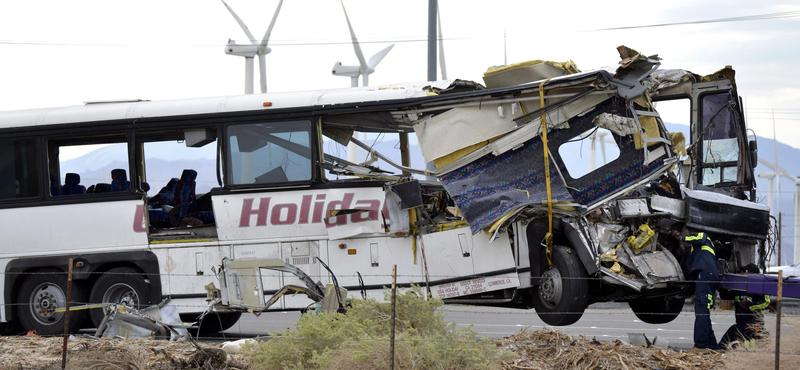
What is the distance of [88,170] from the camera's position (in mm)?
12391

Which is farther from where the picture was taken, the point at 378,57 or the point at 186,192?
the point at 378,57

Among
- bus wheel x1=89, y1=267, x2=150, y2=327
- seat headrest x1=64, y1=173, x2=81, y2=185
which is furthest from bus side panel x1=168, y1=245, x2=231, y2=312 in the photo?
seat headrest x1=64, y1=173, x2=81, y2=185

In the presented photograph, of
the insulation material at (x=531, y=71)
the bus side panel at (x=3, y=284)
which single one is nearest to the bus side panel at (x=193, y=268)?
the bus side panel at (x=3, y=284)

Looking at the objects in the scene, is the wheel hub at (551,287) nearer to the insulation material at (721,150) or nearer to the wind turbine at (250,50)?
the insulation material at (721,150)

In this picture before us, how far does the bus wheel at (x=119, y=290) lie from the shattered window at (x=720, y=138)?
740 cm

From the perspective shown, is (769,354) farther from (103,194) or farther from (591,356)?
(103,194)

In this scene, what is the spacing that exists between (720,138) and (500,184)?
3.11m

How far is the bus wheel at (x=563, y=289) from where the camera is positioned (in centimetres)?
978

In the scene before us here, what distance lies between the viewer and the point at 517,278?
10.1 meters

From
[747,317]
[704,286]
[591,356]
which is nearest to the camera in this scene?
[591,356]

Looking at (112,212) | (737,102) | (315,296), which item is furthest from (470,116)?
(112,212)

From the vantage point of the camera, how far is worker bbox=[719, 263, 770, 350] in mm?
9305

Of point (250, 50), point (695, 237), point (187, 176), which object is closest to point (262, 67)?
point (250, 50)

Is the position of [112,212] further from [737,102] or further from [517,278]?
[737,102]
